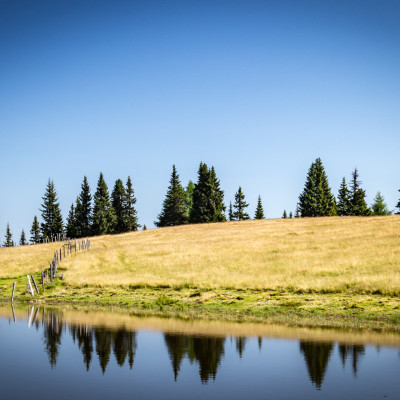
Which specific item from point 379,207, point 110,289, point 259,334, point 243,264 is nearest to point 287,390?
point 259,334

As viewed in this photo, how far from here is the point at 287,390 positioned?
501 inches

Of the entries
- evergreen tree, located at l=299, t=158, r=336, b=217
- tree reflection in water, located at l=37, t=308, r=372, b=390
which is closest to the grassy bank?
tree reflection in water, located at l=37, t=308, r=372, b=390

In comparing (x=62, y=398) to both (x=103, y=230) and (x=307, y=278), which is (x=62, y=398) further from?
(x=103, y=230)

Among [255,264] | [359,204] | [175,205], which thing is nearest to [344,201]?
[359,204]

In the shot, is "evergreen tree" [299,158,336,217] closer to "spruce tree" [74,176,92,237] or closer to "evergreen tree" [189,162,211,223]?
"evergreen tree" [189,162,211,223]

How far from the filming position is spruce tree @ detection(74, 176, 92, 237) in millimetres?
108438

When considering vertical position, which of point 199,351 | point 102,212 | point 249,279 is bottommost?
point 199,351

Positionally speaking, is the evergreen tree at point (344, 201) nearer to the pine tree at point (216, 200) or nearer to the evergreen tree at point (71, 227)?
the pine tree at point (216, 200)

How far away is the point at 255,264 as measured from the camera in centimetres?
4050

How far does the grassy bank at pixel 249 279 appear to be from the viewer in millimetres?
26016

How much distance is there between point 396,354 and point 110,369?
30.6 feet

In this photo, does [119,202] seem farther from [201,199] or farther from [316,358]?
[316,358]

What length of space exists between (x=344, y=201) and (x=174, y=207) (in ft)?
126

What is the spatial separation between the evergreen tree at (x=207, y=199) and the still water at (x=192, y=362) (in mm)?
85332
